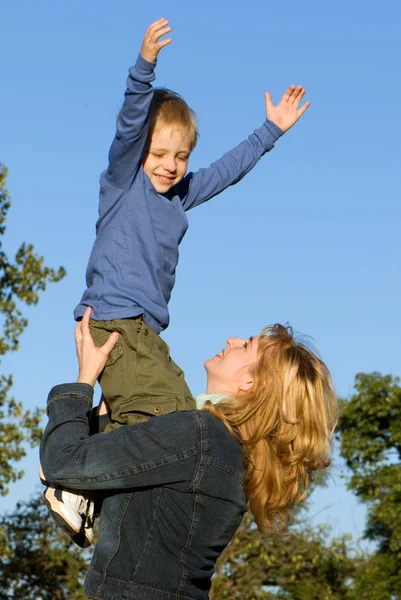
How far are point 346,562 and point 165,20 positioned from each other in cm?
1530

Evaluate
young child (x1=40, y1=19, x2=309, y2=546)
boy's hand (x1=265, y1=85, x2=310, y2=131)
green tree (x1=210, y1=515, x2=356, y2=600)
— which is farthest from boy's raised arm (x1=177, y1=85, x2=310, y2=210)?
green tree (x1=210, y1=515, x2=356, y2=600)

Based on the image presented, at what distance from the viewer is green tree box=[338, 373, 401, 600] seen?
17.8 meters

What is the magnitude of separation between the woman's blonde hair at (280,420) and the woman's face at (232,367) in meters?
0.03

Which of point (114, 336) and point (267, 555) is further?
point (267, 555)

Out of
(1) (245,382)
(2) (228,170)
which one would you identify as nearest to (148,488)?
(1) (245,382)

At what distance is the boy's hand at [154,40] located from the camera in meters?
3.66

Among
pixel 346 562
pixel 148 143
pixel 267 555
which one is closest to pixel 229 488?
pixel 148 143

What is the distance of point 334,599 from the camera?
1714 cm

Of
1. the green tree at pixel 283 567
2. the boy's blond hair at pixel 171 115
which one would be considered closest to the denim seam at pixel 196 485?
the boy's blond hair at pixel 171 115

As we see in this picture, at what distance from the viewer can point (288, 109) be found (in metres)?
4.88

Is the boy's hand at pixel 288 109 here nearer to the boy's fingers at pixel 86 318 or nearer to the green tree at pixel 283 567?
the boy's fingers at pixel 86 318

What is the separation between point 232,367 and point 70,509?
763mm

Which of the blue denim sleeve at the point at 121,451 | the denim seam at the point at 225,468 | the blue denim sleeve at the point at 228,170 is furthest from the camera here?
the blue denim sleeve at the point at 228,170

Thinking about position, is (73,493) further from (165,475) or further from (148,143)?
(148,143)
